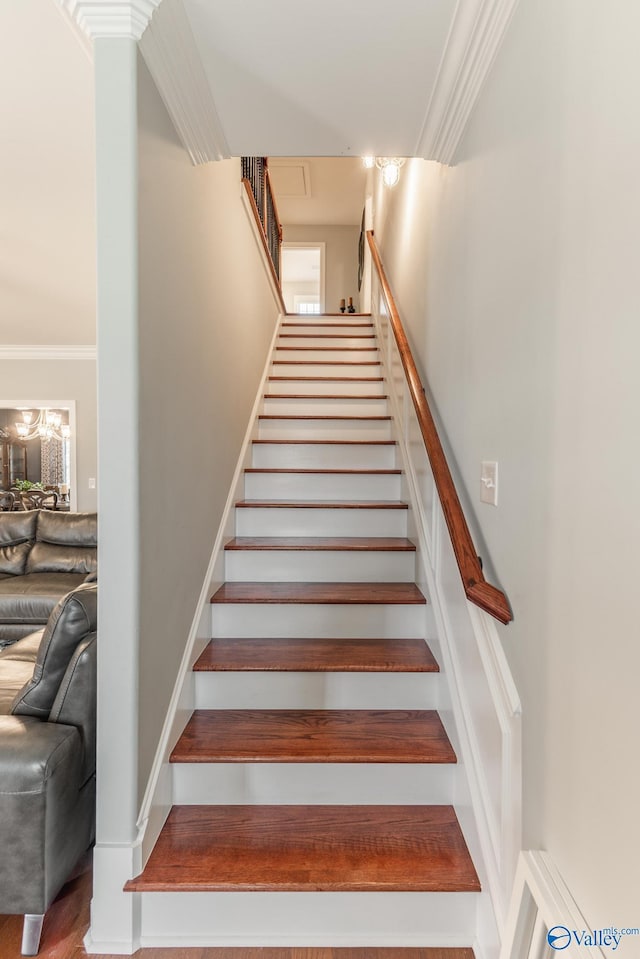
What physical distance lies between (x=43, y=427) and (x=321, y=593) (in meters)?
6.65

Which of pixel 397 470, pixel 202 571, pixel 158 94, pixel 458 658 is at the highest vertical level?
pixel 158 94

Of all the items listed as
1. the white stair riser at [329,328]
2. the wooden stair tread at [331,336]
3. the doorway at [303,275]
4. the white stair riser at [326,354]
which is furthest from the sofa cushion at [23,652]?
the doorway at [303,275]

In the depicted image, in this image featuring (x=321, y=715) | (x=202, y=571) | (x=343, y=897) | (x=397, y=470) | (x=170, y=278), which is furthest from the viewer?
(x=397, y=470)

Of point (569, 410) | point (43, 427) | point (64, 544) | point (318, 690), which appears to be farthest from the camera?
point (43, 427)

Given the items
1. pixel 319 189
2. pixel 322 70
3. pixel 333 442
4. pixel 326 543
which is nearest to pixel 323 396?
pixel 333 442

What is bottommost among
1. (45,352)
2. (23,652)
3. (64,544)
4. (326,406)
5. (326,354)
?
(23,652)

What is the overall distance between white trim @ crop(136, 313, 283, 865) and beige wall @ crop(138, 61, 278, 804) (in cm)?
5

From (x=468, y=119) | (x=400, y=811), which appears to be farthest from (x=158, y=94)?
(x=400, y=811)

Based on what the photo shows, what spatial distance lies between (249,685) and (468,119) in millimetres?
2109

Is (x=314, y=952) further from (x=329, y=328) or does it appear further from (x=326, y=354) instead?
(x=329, y=328)

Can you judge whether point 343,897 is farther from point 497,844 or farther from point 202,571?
point 202,571

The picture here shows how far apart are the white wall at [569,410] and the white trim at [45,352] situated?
5605 mm

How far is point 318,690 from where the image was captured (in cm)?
198

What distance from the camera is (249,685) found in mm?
1985
